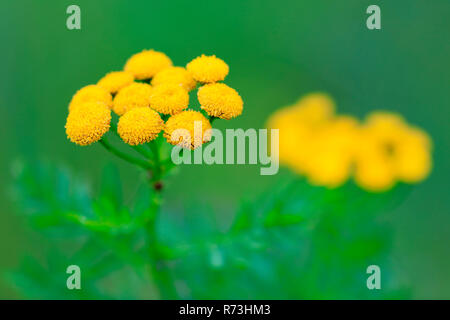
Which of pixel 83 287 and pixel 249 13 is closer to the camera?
pixel 83 287

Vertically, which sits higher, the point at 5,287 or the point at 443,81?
the point at 443,81

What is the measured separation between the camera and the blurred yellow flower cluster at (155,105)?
147 cm

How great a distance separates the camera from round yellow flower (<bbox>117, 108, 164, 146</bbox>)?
146cm

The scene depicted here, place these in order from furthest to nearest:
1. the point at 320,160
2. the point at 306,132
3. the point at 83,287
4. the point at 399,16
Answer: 1. the point at 399,16
2. the point at 306,132
3. the point at 320,160
4. the point at 83,287

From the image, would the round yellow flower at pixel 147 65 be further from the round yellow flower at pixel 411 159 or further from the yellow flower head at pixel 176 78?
the round yellow flower at pixel 411 159

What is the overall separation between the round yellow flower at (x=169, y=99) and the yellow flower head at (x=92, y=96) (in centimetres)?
16

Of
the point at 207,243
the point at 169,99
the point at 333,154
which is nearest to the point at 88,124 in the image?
the point at 169,99

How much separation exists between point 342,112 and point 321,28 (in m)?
0.76

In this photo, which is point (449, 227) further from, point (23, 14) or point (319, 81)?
point (23, 14)

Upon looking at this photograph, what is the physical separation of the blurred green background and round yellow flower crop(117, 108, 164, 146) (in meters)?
2.11

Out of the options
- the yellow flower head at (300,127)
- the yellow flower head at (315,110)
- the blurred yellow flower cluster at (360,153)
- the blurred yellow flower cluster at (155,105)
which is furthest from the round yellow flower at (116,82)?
the yellow flower head at (315,110)

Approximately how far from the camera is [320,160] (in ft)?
9.25

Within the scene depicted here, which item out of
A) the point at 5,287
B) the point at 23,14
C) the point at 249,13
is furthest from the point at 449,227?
the point at 23,14

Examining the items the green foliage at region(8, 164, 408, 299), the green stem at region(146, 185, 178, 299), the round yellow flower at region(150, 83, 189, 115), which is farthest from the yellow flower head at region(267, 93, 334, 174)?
the round yellow flower at region(150, 83, 189, 115)
